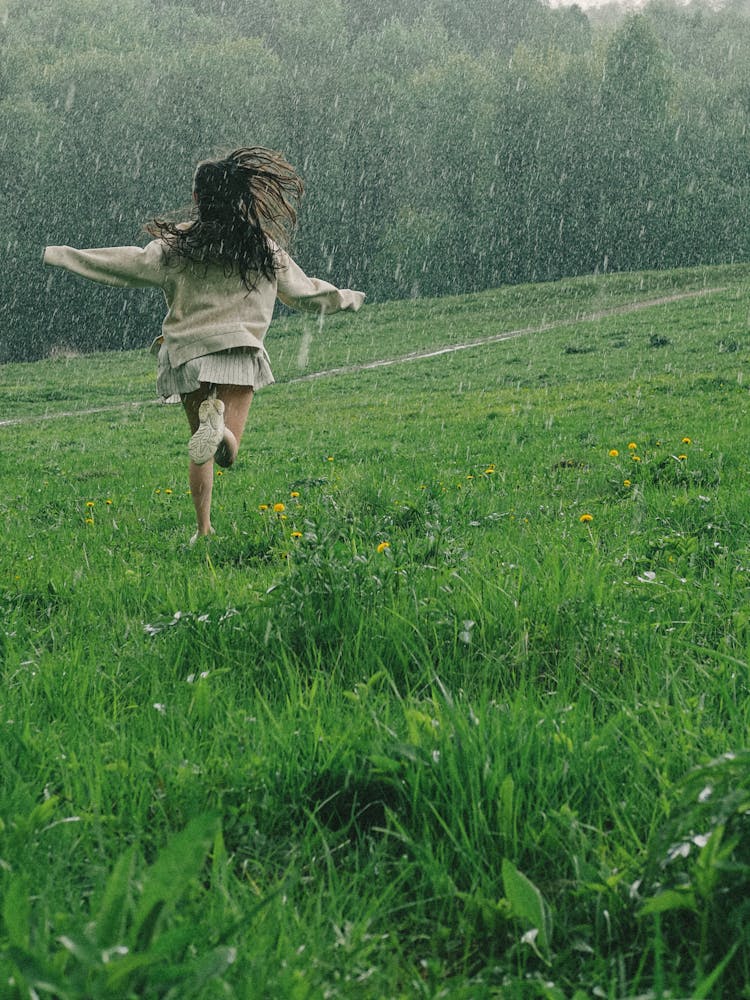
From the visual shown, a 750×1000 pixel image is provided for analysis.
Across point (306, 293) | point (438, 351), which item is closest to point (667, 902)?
point (306, 293)

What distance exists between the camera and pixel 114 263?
4973mm

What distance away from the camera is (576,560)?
10.6 feet

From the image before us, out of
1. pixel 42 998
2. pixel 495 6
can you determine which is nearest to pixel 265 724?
pixel 42 998

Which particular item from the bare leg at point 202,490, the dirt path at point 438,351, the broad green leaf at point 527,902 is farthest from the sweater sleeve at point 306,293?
the dirt path at point 438,351

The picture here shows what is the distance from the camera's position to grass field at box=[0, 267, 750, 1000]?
1288mm

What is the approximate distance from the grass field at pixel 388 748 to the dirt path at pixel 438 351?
47.0 feet

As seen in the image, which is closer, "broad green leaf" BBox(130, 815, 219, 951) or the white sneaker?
"broad green leaf" BBox(130, 815, 219, 951)

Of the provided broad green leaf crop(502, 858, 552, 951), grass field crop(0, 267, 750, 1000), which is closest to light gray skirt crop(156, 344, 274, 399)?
grass field crop(0, 267, 750, 1000)

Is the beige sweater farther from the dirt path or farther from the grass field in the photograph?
the dirt path

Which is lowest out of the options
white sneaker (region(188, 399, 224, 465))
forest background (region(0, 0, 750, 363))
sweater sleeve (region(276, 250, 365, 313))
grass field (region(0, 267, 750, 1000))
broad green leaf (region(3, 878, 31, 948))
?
grass field (region(0, 267, 750, 1000))

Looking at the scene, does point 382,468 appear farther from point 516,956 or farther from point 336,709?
point 516,956

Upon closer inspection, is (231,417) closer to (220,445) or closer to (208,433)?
(220,445)

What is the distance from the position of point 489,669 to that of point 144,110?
51503mm

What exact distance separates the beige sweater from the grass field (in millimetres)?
1139
